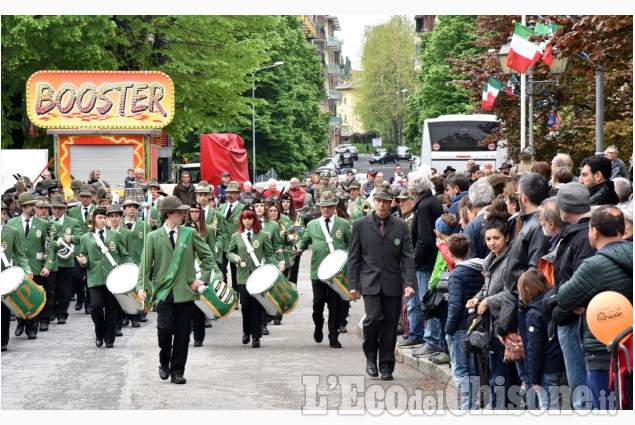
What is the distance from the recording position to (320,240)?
13039mm

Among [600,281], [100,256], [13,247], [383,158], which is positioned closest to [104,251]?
[100,256]

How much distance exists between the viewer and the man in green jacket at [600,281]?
6.31 meters

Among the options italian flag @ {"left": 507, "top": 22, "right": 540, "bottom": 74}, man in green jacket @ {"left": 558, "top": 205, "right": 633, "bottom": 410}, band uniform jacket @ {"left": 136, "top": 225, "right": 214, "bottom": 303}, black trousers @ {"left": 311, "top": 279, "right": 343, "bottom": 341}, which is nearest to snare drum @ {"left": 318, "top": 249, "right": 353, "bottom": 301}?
black trousers @ {"left": 311, "top": 279, "right": 343, "bottom": 341}

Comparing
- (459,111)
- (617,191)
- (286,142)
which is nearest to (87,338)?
(617,191)

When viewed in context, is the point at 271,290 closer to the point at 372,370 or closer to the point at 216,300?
the point at 216,300

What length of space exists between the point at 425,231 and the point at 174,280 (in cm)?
279

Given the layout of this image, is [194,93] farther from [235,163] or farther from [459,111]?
[459,111]

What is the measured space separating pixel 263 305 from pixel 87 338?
2.42 m

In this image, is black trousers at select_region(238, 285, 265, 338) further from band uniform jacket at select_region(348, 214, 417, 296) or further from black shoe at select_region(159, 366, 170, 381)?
band uniform jacket at select_region(348, 214, 417, 296)

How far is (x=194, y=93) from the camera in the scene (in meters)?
34.3

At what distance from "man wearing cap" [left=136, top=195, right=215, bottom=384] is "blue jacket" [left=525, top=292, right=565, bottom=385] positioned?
4.20 meters

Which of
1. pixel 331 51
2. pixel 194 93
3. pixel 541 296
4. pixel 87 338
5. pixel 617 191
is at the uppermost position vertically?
pixel 331 51

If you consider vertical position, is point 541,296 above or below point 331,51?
below

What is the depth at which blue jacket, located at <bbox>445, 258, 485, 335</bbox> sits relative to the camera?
8.33m
